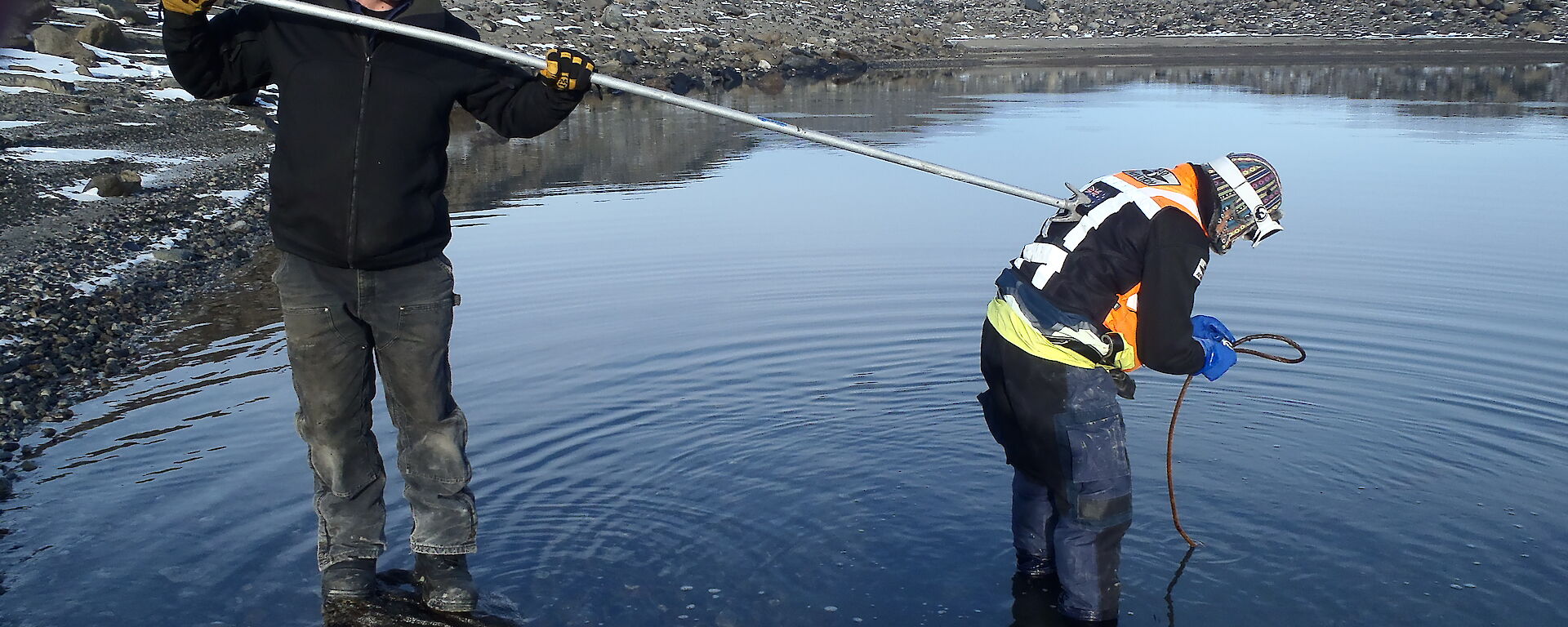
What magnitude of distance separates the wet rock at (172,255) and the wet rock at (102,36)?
18.2 meters

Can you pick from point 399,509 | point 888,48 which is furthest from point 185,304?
point 888,48

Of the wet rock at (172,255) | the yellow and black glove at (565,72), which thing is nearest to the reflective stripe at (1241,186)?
the yellow and black glove at (565,72)

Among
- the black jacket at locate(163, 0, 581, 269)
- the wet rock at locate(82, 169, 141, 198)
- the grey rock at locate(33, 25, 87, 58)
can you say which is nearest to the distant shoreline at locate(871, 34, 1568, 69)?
the grey rock at locate(33, 25, 87, 58)

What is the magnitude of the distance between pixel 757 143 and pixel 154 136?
354 inches

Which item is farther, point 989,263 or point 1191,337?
point 989,263

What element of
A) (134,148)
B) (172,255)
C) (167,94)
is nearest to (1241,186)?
(172,255)

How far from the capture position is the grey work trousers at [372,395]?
4.39 metres

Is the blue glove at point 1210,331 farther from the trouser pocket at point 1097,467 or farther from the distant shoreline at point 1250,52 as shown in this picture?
the distant shoreline at point 1250,52

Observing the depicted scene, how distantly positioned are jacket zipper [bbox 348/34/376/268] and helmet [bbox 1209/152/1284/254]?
2782mm

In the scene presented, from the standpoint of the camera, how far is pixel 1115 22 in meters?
80.3

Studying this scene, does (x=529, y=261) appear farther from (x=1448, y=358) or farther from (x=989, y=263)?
(x=1448, y=358)

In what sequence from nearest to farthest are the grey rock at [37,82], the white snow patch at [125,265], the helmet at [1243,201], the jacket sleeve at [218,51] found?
the jacket sleeve at [218,51]
the helmet at [1243,201]
the white snow patch at [125,265]
the grey rock at [37,82]

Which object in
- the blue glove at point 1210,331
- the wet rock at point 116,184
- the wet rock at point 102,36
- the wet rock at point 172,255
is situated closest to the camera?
the blue glove at point 1210,331

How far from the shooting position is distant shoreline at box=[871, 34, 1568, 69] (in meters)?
A: 50.8
